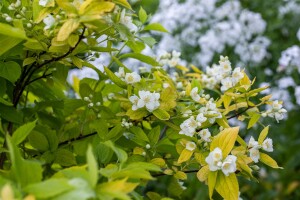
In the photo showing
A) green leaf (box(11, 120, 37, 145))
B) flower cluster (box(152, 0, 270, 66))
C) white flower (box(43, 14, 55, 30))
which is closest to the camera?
green leaf (box(11, 120, 37, 145))

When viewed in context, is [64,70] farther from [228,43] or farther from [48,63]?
[228,43]

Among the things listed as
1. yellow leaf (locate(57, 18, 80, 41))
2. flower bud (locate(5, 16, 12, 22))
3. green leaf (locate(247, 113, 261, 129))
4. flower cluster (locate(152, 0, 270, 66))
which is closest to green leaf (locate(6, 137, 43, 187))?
yellow leaf (locate(57, 18, 80, 41))

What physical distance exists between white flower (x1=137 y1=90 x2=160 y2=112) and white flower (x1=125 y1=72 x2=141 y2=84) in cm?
9

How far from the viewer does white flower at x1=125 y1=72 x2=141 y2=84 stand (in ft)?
4.54

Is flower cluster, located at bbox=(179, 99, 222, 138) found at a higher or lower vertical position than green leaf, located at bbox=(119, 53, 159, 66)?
lower

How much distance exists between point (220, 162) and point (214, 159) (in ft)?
0.06

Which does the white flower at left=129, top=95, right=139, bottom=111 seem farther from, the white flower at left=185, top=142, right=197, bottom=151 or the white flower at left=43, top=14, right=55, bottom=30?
the white flower at left=43, top=14, right=55, bottom=30

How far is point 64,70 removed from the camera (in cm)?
145

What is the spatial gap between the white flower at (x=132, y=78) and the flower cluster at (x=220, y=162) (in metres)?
0.32

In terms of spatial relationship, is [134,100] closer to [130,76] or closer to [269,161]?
[130,76]

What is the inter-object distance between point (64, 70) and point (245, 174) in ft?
1.84

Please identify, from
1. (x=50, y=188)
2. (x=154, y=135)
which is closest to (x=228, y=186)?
(x=154, y=135)

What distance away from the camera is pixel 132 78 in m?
1.39

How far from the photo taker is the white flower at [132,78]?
138 cm
